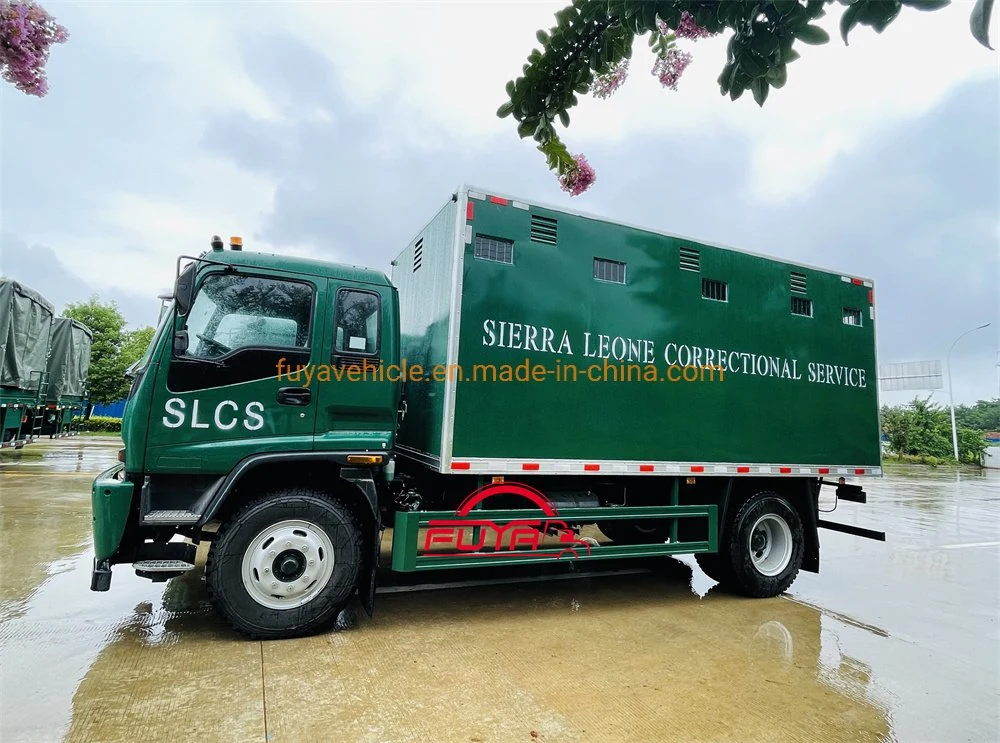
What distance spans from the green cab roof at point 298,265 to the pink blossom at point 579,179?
235cm

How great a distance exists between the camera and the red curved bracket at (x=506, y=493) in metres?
4.16

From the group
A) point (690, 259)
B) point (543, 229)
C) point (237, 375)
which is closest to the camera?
point (237, 375)

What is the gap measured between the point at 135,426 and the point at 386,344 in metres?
1.68

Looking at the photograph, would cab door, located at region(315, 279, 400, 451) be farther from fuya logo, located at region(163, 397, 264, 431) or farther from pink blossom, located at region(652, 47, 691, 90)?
pink blossom, located at region(652, 47, 691, 90)

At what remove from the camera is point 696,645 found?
3.95 metres

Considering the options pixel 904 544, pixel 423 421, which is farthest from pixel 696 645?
pixel 904 544

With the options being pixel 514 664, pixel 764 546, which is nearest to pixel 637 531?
pixel 764 546

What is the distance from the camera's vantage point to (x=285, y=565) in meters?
3.69

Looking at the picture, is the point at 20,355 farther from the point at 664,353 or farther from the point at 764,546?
the point at 764,546

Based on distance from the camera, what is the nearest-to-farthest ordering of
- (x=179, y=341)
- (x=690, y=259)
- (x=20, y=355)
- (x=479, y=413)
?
(x=179, y=341)
(x=479, y=413)
(x=690, y=259)
(x=20, y=355)

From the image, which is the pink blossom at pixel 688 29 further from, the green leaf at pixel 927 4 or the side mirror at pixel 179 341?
the side mirror at pixel 179 341

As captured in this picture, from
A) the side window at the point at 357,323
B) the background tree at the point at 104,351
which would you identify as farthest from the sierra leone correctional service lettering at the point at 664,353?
the background tree at the point at 104,351

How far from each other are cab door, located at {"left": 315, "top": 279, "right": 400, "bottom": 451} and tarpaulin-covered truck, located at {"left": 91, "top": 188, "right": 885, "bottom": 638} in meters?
0.02

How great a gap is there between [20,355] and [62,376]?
9.64ft
